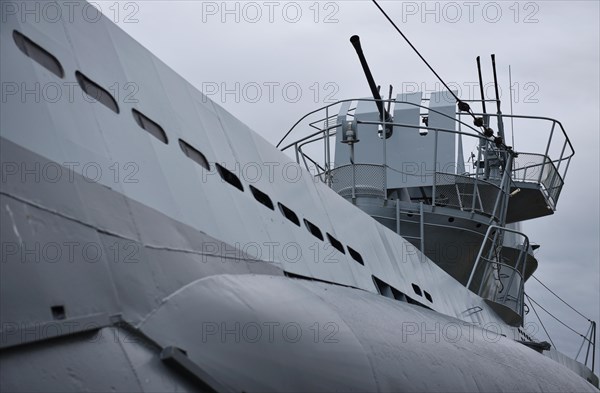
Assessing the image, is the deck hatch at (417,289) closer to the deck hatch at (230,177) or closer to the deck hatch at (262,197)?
the deck hatch at (262,197)

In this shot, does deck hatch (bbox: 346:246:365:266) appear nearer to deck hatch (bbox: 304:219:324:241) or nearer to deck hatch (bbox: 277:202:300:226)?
deck hatch (bbox: 304:219:324:241)

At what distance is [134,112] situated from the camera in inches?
220

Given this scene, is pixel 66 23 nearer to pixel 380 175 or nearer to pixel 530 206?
pixel 380 175

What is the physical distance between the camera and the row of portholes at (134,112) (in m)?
4.93

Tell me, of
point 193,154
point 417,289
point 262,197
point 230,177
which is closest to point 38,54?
point 193,154

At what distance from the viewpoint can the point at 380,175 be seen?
15625mm

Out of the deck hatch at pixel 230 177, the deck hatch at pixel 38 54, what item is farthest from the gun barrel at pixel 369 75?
the deck hatch at pixel 38 54

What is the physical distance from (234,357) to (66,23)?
2.27 metres

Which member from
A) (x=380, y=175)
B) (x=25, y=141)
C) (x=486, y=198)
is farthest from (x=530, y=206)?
(x=25, y=141)

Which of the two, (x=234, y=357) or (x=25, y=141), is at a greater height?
(x=25, y=141)

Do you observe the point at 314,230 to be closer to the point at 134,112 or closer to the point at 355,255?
the point at 355,255

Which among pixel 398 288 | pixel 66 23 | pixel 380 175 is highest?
pixel 66 23

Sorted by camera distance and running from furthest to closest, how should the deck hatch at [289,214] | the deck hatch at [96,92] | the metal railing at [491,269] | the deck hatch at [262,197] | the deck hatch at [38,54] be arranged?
1. the metal railing at [491,269]
2. the deck hatch at [289,214]
3. the deck hatch at [262,197]
4. the deck hatch at [96,92]
5. the deck hatch at [38,54]

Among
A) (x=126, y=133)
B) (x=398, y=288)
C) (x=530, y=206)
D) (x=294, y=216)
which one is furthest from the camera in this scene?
(x=530, y=206)
